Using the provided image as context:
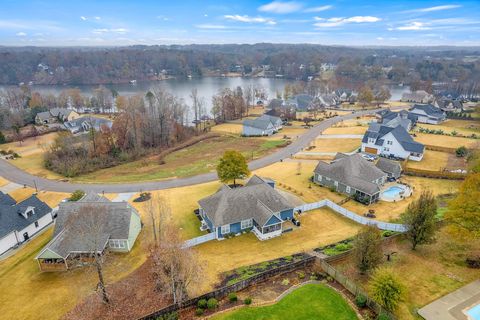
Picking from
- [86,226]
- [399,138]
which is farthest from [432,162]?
[86,226]

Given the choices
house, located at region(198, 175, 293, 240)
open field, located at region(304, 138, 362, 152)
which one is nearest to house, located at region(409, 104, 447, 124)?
open field, located at region(304, 138, 362, 152)

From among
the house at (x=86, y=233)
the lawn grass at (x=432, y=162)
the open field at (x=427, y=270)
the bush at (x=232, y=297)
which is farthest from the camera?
the lawn grass at (x=432, y=162)

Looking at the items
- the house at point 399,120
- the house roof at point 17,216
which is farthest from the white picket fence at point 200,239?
the house at point 399,120

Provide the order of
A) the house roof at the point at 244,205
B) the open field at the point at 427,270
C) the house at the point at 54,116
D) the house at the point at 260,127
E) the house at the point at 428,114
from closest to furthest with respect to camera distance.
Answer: the open field at the point at 427,270, the house roof at the point at 244,205, the house at the point at 260,127, the house at the point at 428,114, the house at the point at 54,116

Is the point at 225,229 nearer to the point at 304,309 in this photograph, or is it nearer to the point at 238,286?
the point at 238,286

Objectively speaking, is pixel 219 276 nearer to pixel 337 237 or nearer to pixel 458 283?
pixel 337 237

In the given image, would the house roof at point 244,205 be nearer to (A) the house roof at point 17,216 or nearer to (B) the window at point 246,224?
(B) the window at point 246,224

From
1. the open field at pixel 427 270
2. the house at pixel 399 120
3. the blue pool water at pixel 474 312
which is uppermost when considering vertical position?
the house at pixel 399 120

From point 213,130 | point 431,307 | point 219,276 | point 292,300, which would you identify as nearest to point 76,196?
point 219,276
